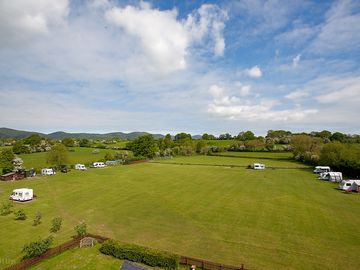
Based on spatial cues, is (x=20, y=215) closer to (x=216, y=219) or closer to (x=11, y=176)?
(x=216, y=219)

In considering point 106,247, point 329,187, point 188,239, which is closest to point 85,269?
point 106,247

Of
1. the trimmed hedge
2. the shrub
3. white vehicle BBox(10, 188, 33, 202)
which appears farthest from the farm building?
the trimmed hedge

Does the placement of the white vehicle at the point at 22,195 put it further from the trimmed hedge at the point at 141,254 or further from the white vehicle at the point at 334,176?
the white vehicle at the point at 334,176

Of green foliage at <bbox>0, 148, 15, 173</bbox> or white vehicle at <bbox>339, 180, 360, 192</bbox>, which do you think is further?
green foliage at <bbox>0, 148, 15, 173</bbox>

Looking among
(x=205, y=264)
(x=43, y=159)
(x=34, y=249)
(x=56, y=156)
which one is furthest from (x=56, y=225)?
(x=43, y=159)

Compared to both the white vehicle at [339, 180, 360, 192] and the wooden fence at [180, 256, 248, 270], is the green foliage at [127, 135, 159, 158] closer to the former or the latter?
the white vehicle at [339, 180, 360, 192]

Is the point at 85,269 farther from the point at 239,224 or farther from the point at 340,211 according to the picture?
the point at 340,211

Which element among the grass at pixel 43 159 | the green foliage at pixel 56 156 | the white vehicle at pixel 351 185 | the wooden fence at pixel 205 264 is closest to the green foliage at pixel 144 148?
the grass at pixel 43 159
